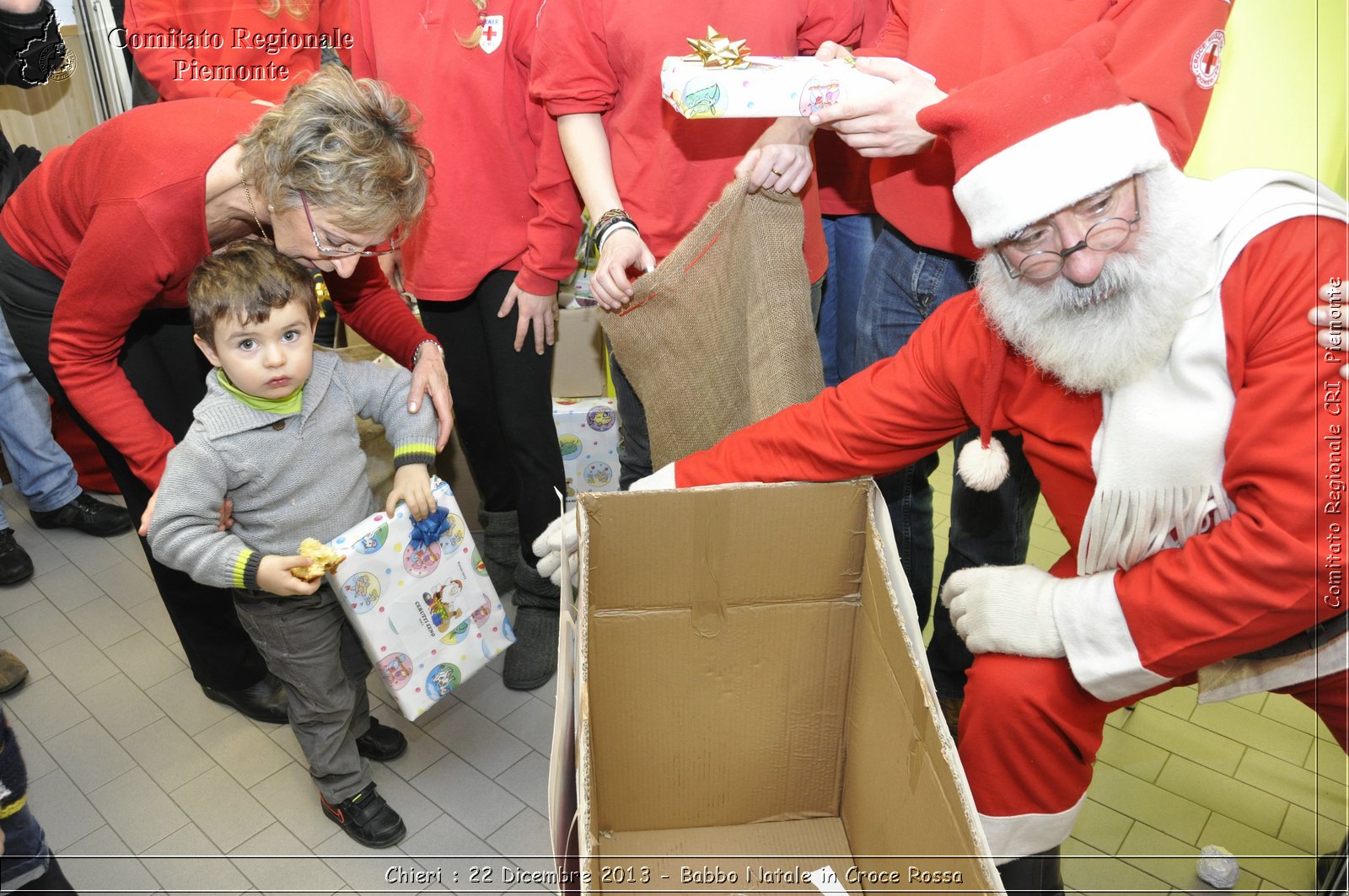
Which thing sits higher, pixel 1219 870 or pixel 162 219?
pixel 162 219

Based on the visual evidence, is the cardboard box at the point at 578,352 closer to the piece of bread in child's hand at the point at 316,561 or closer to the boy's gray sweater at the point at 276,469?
the boy's gray sweater at the point at 276,469

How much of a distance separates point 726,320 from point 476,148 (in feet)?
1.99

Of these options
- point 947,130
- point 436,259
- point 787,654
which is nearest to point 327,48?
point 436,259

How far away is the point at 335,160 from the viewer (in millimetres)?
1443

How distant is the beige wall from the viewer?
2.05 meters

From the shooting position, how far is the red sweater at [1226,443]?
3.26 ft

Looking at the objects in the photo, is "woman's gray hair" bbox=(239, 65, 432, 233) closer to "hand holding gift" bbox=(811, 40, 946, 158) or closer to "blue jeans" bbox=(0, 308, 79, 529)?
"hand holding gift" bbox=(811, 40, 946, 158)

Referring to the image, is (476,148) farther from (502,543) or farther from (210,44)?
(502,543)

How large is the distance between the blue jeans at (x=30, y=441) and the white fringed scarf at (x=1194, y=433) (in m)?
2.57

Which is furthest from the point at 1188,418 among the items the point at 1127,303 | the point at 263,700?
the point at 263,700

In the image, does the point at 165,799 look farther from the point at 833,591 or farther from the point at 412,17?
the point at 412,17

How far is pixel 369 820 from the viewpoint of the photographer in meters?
1.76

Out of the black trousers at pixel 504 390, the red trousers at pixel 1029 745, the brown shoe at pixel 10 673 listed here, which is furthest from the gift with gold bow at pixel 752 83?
the brown shoe at pixel 10 673

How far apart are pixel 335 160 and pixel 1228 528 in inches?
50.5
